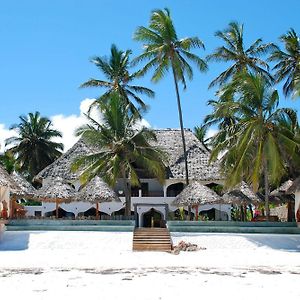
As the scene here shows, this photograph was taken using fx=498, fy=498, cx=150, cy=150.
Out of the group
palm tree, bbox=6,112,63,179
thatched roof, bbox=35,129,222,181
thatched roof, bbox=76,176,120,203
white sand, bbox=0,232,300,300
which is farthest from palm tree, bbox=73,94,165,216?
palm tree, bbox=6,112,63,179

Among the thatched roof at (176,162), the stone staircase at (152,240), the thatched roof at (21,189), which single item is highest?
the thatched roof at (176,162)

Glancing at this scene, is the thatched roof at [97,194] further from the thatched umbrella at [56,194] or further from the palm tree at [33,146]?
the palm tree at [33,146]

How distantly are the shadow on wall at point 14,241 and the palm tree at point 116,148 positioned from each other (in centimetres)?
531

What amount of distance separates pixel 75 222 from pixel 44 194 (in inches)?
89.4

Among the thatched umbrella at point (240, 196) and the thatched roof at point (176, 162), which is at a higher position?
the thatched roof at point (176, 162)

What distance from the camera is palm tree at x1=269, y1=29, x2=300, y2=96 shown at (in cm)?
2806

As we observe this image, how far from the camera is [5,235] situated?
20500mm

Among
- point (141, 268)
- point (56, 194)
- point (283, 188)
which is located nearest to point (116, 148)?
point (56, 194)

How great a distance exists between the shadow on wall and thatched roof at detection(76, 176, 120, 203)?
3389 mm

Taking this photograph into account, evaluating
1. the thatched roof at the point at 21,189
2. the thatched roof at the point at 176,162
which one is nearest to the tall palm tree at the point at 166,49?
the thatched roof at the point at 176,162

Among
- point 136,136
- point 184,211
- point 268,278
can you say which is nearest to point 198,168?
point 184,211

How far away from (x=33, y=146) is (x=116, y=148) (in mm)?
15548

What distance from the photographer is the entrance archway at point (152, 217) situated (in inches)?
1151

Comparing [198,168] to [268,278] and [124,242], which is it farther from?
[268,278]
